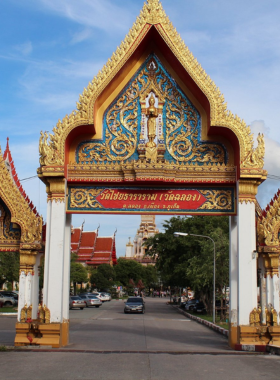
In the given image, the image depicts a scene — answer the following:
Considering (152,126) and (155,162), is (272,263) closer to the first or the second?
(155,162)

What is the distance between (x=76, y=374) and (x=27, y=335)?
4288 millimetres

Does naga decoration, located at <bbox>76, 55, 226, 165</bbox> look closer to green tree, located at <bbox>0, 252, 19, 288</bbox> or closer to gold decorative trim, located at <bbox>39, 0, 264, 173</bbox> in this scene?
gold decorative trim, located at <bbox>39, 0, 264, 173</bbox>

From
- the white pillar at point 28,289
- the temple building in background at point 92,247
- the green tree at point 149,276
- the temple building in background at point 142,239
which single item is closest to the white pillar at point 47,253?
the white pillar at point 28,289

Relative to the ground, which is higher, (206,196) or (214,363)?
(206,196)

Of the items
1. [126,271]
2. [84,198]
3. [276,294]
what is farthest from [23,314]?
[126,271]

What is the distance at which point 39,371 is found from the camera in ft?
33.3

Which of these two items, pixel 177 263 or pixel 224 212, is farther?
pixel 177 263

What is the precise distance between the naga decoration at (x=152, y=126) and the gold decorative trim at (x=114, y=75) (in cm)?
77

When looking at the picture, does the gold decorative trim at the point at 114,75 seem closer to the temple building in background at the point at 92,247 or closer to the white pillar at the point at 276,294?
the white pillar at the point at 276,294

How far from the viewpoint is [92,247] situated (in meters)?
81.4

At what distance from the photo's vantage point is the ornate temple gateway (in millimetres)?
A: 14008

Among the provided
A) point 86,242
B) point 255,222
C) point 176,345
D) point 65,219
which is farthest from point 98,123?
point 86,242

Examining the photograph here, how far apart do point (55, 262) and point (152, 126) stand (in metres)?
4.73

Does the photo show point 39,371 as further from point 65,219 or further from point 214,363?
point 65,219
